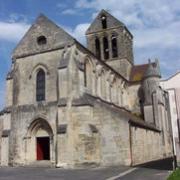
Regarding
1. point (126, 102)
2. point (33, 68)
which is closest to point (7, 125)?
point (33, 68)

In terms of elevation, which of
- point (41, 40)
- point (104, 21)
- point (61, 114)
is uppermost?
point (104, 21)

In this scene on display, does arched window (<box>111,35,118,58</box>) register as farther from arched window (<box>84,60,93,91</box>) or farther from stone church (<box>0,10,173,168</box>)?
arched window (<box>84,60,93,91</box>)

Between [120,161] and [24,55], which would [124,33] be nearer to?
[24,55]

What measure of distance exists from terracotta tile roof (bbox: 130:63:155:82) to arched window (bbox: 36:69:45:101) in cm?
1725

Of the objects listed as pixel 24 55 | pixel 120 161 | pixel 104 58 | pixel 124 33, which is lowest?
pixel 120 161

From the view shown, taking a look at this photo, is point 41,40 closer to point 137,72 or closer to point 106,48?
point 106,48

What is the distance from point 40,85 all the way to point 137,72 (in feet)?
64.0

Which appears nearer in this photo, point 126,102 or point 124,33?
point 126,102

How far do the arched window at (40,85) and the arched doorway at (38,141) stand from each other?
1987 millimetres

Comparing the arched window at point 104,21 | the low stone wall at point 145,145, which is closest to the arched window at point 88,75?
the low stone wall at point 145,145

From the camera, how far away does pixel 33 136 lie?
25109 millimetres

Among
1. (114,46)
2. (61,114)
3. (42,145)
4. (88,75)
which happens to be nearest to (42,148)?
(42,145)

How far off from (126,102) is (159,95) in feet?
13.7

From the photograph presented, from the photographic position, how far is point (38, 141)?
25.3 meters
